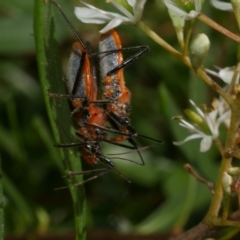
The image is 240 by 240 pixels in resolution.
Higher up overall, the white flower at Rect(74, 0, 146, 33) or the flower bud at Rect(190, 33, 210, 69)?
the white flower at Rect(74, 0, 146, 33)

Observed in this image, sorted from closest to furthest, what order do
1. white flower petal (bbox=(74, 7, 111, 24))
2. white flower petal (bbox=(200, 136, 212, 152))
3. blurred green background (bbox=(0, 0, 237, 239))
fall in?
white flower petal (bbox=(74, 7, 111, 24)), white flower petal (bbox=(200, 136, 212, 152)), blurred green background (bbox=(0, 0, 237, 239))

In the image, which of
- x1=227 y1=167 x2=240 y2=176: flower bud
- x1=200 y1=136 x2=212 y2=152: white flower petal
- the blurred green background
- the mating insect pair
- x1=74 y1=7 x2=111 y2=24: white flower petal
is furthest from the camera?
the blurred green background

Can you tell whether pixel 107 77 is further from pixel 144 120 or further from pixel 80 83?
pixel 144 120

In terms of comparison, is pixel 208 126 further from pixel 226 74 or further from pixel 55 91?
pixel 55 91

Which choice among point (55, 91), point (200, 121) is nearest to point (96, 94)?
point (55, 91)

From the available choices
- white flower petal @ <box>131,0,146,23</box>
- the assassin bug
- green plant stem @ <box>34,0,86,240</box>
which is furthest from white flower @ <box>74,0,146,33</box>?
the assassin bug

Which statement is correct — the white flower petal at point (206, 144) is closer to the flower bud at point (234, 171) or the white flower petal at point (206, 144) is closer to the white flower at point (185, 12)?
the flower bud at point (234, 171)

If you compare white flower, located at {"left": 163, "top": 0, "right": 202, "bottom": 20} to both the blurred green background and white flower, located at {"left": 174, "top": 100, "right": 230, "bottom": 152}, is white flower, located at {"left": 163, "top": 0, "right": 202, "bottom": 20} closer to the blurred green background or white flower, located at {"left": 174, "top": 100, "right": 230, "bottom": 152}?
white flower, located at {"left": 174, "top": 100, "right": 230, "bottom": 152}

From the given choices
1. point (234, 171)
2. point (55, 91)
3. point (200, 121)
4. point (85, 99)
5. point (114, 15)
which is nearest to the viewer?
point (234, 171)
